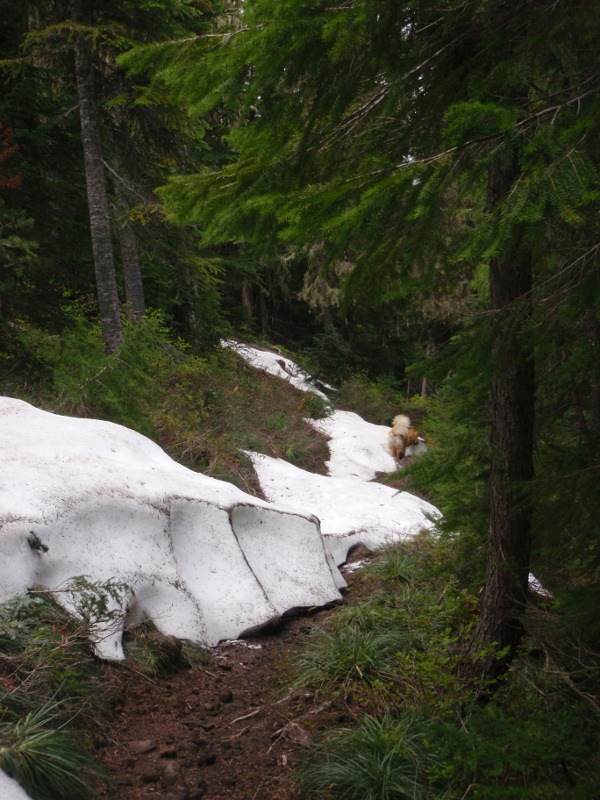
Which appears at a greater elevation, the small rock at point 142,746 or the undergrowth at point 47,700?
the undergrowth at point 47,700

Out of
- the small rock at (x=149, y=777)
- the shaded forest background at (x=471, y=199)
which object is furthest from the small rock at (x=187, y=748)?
the shaded forest background at (x=471, y=199)

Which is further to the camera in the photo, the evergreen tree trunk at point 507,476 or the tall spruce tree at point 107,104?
the tall spruce tree at point 107,104

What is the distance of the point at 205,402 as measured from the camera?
41.3ft

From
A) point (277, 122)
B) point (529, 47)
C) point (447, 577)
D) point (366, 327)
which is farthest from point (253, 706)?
point (366, 327)

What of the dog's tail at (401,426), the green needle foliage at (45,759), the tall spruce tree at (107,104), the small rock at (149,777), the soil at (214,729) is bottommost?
the dog's tail at (401,426)

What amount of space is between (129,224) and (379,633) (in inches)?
341

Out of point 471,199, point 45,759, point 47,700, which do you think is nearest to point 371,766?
point 45,759

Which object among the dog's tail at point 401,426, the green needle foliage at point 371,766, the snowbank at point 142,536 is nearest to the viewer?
the green needle foliage at point 371,766

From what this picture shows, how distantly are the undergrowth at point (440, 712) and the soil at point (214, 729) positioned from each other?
0.17 meters

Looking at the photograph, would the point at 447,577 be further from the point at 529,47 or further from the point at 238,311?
the point at 238,311

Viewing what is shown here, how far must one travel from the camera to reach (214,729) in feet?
13.9

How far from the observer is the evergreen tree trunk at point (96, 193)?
1011 cm

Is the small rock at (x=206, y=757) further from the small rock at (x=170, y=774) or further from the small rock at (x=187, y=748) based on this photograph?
the small rock at (x=170, y=774)

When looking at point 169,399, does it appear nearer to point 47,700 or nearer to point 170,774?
point 47,700
